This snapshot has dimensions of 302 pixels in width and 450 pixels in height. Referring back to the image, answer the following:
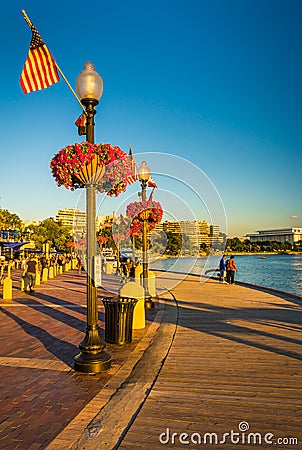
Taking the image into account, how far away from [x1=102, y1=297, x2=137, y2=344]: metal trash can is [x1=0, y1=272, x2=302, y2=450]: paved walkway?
0.73ft

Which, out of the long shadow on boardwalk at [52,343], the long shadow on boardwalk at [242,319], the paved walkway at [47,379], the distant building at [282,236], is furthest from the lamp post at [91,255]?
the distant building at [282,236]

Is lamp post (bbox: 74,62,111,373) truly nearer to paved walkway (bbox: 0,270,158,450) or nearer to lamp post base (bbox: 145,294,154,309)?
paved walkway (bbox: 0,270,158,450)

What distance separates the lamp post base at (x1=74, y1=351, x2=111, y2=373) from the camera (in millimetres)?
5352

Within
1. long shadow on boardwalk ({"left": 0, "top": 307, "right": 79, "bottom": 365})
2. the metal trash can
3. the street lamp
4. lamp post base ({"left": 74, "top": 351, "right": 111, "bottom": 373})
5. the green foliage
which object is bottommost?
long shadow on boardwalk ({"left": 0, "top": 307, "right": 79, "bottom": 365})

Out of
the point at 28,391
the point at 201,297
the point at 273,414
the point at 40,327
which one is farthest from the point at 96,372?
the point at 201,297

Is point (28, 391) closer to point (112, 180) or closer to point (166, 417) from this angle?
point (166, 417)

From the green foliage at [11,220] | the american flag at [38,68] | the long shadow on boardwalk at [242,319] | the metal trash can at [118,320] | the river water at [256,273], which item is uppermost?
the green foliage at [11,220]

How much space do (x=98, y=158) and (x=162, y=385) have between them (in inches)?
118

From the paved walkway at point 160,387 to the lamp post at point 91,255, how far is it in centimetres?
20

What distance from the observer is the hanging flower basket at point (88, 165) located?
537 centimetres

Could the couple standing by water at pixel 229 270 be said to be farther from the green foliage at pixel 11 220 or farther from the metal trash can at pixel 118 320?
the green foliage at pixel 11 220

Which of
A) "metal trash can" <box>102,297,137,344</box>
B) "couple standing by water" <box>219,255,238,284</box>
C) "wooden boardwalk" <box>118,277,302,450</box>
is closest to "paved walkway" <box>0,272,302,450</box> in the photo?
"wooden boardwalk" <box>118,277,302,450</box>

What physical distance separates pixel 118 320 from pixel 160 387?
2251 mm

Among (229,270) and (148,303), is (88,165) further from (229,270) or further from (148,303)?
(229,270)
